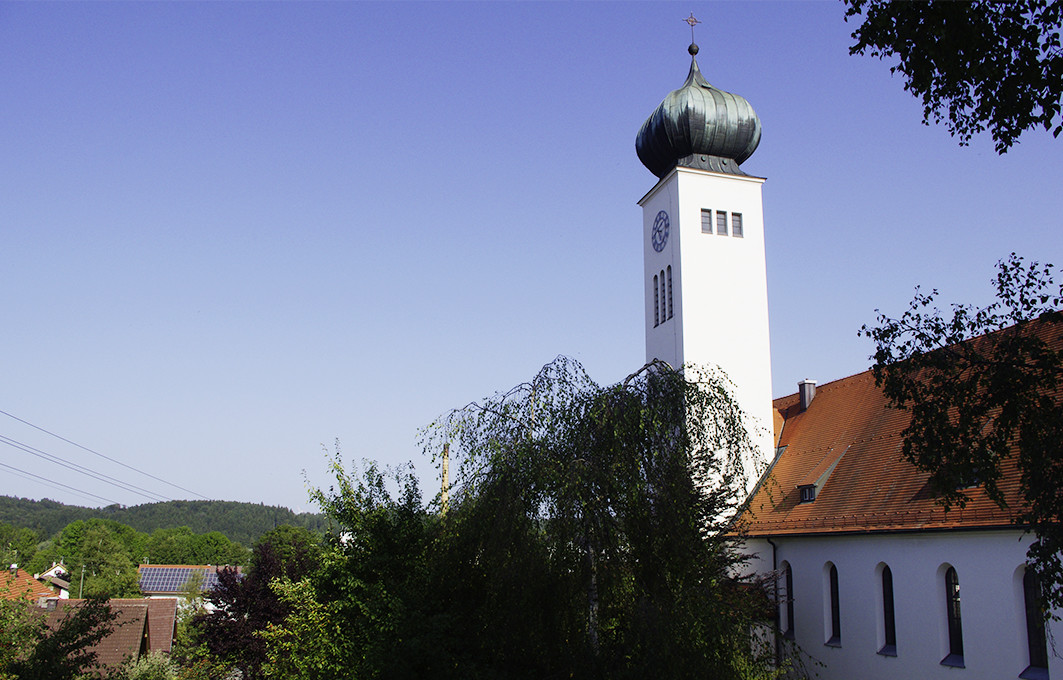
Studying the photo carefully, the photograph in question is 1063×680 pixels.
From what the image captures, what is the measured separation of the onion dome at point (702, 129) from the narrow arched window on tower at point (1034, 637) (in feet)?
57.4

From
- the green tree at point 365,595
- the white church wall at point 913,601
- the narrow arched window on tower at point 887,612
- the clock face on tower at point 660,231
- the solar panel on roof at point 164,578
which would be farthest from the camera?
the solar panel on roof at point 164,578

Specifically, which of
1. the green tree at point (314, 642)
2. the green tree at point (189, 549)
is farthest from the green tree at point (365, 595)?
the green tree at point (189, 549)

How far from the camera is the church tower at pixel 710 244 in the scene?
1139 inches

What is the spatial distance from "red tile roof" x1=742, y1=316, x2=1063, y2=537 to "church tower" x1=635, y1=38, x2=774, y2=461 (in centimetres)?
173

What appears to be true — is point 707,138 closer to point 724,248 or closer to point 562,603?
point 724,248

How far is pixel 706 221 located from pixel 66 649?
2229cm

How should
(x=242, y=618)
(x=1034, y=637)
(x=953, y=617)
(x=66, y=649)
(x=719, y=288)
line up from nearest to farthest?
(x=66, y=649) → (x=1034, y=637) → (x=953, y=617) → (x=242, y=618) → (x=719, y=288)

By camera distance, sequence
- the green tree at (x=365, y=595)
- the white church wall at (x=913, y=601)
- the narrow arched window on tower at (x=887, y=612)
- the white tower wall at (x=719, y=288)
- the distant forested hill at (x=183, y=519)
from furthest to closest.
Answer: the distant forested hill at (x=183, y=519)
the white tower wall at (x=719, y=288)
the narrow arched window on tower at (x=887, y=612)
the white church wall at (x=913, y=601)
the green tree at (x=365, y=595)

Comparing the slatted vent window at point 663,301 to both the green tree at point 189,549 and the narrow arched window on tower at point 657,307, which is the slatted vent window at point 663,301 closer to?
the narrow arched window on tower at point 657,307

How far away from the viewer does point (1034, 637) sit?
16.3 meters

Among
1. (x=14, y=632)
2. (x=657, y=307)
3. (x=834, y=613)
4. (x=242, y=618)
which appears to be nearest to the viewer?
(x=14, y=632)

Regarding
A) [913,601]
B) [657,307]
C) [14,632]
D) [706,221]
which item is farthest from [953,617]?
[14,632]

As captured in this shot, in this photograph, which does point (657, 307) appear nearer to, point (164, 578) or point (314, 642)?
point (314, 642)

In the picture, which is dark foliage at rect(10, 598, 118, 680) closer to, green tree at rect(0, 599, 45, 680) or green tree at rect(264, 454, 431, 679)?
A: green tree at rect(0, 599, 45, 680)
